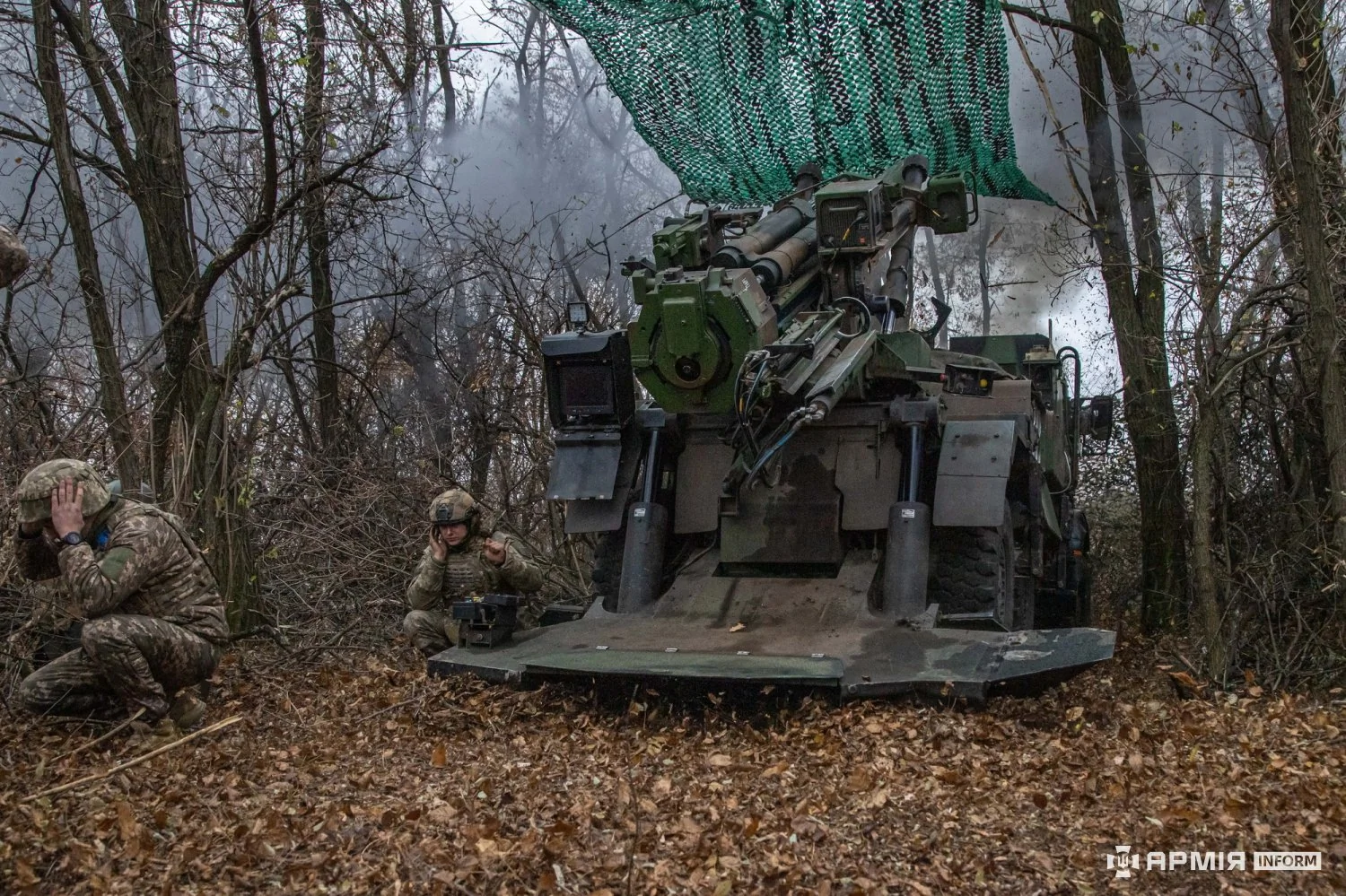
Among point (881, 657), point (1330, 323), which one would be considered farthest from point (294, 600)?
point (1330, 323)

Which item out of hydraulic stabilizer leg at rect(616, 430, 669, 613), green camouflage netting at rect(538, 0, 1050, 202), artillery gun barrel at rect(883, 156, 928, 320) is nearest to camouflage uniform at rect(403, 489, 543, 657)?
hydraulic stabilizer leg at rect(616, 430, 669, 613)

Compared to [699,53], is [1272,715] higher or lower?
lower

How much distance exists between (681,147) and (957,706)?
5746 mm

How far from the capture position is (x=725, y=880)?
4.36 m

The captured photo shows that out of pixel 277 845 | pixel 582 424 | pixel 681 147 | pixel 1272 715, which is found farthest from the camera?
pixel 681 147

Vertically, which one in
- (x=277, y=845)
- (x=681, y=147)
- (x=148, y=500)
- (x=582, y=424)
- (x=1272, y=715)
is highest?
(x=681, y=147)

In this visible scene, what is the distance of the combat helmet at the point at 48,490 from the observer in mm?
6531

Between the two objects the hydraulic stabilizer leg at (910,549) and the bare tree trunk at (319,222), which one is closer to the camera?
the hydraulic stabilizer leg at (910,549)

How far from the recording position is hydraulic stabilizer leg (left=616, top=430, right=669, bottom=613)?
8.13 meters

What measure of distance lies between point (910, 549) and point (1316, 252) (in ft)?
8.64

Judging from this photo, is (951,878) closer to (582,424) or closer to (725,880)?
(725,880)

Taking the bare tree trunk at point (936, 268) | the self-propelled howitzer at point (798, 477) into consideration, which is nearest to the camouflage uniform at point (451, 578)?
the self-propelled howitzer at point (798, 477)

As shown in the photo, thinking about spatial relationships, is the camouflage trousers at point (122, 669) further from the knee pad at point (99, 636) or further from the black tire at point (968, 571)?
the black tire at point (968, 571)

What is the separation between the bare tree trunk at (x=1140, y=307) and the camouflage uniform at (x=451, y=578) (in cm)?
473
